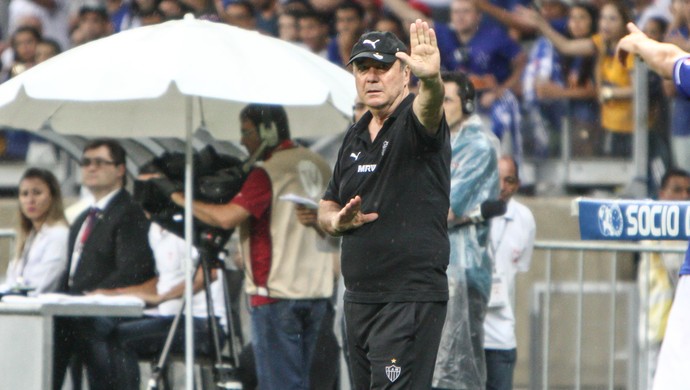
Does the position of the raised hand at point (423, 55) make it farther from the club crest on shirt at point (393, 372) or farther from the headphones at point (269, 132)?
the headphones at point (269, 132)

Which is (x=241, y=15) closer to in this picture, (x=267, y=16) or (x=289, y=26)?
(x=267, y=16)

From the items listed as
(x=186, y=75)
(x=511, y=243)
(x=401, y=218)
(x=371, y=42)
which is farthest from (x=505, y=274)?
(x=371, y=42)

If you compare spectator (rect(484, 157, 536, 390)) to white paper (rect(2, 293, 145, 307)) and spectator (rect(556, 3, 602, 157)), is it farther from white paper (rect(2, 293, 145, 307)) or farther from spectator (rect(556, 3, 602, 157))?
spectator (rect(556, 3, 602, 157))

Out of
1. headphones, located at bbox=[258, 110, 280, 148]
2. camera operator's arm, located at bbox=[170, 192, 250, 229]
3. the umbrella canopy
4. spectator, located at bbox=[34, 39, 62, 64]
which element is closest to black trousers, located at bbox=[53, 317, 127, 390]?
camera operator's arm, located at bbox=[170, 192, 250, 229]

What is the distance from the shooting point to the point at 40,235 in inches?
352

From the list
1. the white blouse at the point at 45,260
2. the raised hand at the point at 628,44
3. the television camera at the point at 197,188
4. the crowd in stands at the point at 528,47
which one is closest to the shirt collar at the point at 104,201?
the white blouse at the point at 45,260

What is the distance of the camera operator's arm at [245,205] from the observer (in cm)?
774

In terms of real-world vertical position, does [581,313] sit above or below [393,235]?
below

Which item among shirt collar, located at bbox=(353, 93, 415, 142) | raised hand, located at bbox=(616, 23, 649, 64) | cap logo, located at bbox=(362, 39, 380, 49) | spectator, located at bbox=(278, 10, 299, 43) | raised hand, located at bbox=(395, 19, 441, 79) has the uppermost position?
spectator, located at bbox=(278, 10, 299, 43)

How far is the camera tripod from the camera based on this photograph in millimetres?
8062

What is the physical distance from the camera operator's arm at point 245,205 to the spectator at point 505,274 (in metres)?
1.38

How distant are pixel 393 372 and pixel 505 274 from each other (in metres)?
2.75

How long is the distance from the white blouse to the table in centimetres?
117

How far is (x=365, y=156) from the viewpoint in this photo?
570 centimetres
